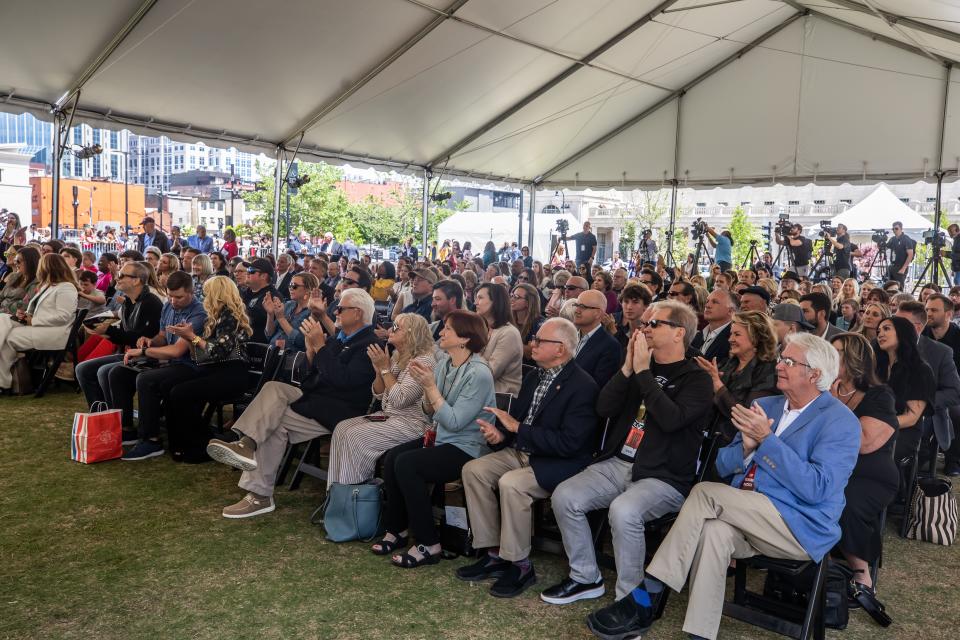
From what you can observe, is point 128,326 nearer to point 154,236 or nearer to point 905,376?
point 905,376

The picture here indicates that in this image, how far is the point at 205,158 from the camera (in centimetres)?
13562

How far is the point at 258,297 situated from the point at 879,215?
55.3 feet

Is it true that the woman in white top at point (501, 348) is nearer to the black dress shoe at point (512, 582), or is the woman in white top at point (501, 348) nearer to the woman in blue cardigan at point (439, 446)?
the woman in blue cardigan at point (439, 446)

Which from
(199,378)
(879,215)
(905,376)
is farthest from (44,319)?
(879,215)

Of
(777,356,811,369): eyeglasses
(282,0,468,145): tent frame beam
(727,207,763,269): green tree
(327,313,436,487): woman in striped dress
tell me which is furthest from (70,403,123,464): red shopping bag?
(727,207,763,269): green tree

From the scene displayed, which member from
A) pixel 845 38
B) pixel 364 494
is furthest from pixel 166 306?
pixel 845 38

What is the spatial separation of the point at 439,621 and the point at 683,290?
11.9 feet

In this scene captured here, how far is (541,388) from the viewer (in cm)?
364

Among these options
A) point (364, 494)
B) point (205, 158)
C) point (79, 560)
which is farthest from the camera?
point (205, 158)

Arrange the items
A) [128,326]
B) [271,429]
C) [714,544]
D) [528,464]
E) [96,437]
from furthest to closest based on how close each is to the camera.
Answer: [128,326] → [96,437] → [271,429] → [528,464] → [714,544]

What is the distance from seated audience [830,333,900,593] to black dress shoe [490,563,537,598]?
53.4 inches

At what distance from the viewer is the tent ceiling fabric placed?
8.59 metres

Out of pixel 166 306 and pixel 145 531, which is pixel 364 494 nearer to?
pixel 145 531

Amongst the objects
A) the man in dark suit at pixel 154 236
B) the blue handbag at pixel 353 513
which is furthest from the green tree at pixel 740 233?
the blue handbag at pixel 353 513
